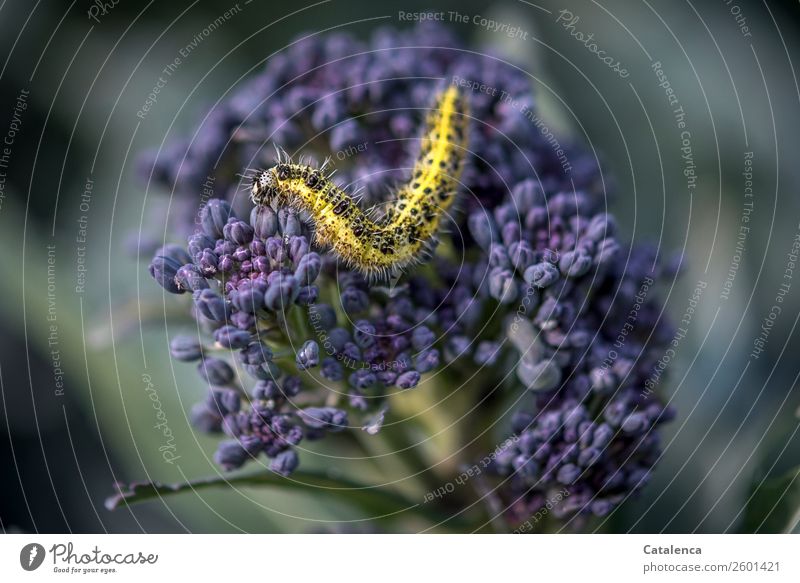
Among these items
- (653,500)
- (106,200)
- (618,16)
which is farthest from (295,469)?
(618,16)

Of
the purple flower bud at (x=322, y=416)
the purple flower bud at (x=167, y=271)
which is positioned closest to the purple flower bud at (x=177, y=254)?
the purple flower bud at (x=167, y=271)

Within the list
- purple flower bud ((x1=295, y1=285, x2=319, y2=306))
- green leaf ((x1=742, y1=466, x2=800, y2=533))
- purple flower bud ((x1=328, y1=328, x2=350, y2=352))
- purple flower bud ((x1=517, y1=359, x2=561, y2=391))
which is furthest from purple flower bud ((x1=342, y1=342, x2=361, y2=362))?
green leaf ((x1=742, y1=466, x2=800, y2=533))

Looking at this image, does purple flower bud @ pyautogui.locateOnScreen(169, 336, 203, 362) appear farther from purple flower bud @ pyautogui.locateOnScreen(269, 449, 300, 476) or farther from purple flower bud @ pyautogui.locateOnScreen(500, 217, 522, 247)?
Result: purple flower bud @ pyautogui.locateOnScreen(500, 217, 522, 247)

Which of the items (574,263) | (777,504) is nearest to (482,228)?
(574,263)

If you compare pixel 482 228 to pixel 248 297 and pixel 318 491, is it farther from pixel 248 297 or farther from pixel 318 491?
pixel 318 491

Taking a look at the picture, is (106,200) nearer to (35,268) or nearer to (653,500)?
(35,268)

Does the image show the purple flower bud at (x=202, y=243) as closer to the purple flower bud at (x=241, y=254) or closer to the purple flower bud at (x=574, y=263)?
the purple flower bud at (x=241, y=254)
